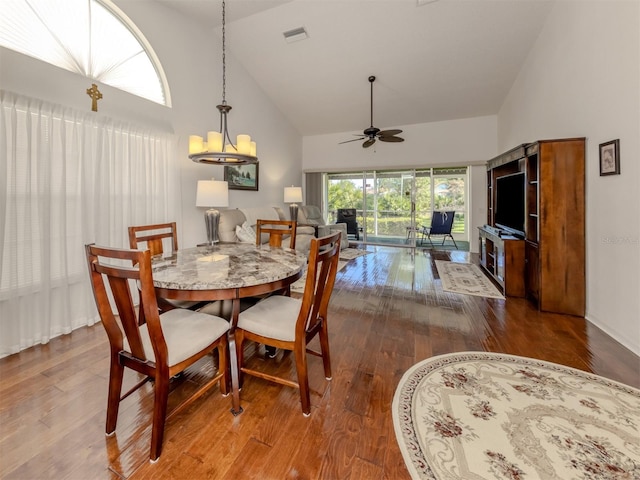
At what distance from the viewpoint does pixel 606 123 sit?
7.93ft

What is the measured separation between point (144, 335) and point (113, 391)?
29 cm

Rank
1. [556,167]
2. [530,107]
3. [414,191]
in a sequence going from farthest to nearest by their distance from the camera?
[414,191]
[530,107]
[556,167]

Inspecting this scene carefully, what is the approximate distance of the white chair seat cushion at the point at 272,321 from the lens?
5.01 feet

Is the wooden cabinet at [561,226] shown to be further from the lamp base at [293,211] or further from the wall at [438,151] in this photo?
the lamp base at [293,211]

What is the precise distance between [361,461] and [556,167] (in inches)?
126

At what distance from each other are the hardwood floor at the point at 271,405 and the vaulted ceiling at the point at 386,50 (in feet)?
12.5

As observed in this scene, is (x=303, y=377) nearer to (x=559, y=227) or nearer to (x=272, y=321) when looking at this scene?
(x=272, y=321)

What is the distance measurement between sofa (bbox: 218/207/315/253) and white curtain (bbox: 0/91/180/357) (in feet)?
4.33

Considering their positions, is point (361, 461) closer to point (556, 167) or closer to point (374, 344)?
point (374, 344)

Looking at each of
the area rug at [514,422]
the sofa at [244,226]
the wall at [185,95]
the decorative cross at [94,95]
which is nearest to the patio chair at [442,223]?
the sofa at [244,226]

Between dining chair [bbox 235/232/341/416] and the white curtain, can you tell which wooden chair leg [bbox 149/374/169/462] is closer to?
dining chair [bbox 235/232/341/416]

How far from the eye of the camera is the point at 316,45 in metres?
4.47

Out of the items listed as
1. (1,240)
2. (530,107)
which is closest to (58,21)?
(1,240)

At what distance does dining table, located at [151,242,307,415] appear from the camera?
1.40 metres
